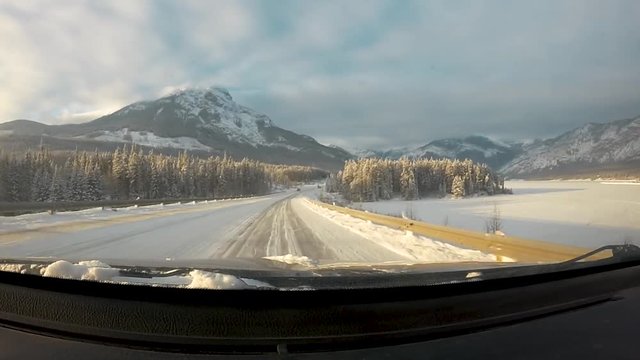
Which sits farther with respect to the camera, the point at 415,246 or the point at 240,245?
the point at 240,245

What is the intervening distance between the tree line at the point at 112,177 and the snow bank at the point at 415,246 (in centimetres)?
5828

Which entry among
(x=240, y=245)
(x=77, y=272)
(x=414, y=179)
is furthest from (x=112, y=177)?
(x=77, y=272)

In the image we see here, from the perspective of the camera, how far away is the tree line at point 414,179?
4072 inches

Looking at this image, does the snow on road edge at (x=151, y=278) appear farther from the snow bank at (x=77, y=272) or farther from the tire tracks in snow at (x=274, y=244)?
the tire tracks in snow at (x=274, y=244)

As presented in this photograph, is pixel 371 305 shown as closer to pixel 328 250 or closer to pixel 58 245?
pixel 328 250

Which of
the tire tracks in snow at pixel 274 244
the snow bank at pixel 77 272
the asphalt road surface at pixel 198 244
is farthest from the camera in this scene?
the tire tracks in snow at pixel 274 244

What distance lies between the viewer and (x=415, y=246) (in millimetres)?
12156

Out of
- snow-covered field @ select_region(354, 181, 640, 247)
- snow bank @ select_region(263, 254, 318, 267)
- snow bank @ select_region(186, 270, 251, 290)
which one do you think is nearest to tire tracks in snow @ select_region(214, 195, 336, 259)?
snow bank @ select_region(263, 254, 318, 267)

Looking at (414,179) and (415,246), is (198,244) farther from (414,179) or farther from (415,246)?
(414,179)

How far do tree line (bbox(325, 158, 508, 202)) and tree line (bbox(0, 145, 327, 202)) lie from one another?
31.9 metres

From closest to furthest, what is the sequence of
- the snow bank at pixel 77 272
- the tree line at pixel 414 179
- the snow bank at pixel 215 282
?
the snow bank at pixel 215 282 → the snow bank at pixel 77 272 → the tree line at pixel 414 179

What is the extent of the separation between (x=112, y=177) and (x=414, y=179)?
203 feet

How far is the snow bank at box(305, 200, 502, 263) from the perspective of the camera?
9341 millimetres

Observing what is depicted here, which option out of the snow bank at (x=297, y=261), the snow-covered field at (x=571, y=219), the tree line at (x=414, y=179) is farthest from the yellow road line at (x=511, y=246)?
the tree line at (x=414, y=179)
